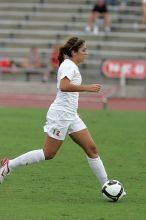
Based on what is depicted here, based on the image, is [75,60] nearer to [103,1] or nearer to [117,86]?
[117,86]

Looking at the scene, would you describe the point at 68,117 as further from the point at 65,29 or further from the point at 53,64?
the point at 65,29

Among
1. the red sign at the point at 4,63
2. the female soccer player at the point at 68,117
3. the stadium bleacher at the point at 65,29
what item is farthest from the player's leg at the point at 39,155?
the red sign at the point at 4,63

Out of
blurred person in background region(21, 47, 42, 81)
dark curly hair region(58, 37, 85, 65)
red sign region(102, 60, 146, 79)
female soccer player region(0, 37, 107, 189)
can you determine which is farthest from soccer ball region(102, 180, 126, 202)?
blurred person in background region(21, 47, 42, 81)

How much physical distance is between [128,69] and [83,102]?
3.18 meters

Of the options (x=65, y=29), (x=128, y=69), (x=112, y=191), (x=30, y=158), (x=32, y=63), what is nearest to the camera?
(x=112, y=191)

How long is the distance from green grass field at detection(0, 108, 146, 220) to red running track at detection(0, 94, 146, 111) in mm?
4528

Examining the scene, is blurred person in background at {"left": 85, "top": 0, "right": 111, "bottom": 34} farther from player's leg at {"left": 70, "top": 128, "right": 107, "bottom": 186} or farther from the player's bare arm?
the player's bare arm

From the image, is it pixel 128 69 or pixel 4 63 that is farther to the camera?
pixel 4 63

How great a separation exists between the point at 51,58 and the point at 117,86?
2.94 meters

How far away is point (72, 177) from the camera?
10773mm

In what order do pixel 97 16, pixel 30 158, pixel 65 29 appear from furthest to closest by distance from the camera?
pixel 65 29
pixel 97 16
pixel 30 158

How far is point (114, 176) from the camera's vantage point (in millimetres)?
10961

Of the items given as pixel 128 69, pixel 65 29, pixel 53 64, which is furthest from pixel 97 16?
pixel 128 69

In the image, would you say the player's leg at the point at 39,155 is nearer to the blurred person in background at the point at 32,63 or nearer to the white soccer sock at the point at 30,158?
the white soccer sock at the point at 30,158
